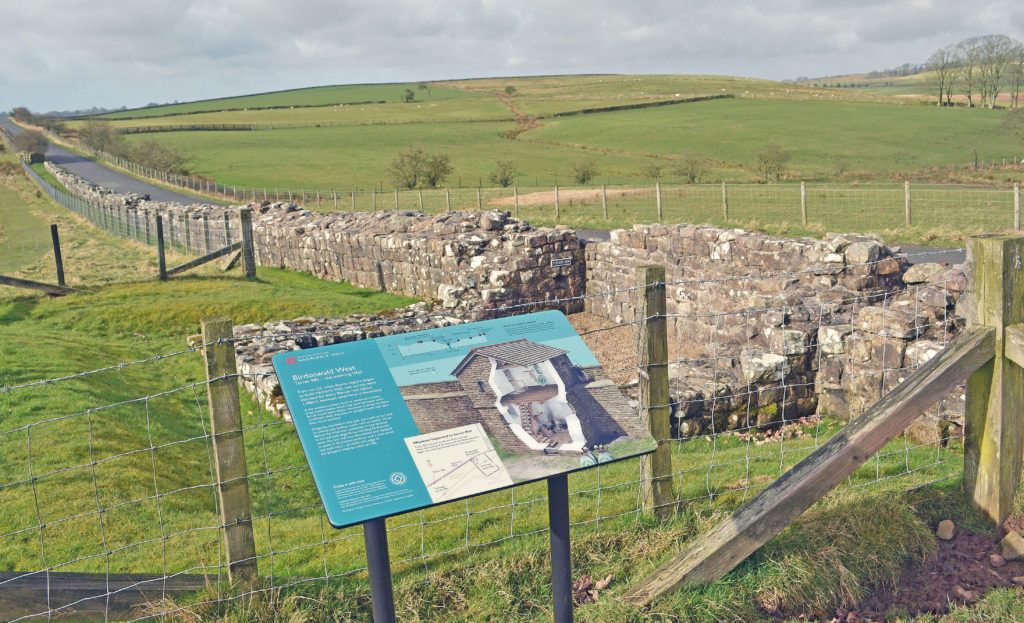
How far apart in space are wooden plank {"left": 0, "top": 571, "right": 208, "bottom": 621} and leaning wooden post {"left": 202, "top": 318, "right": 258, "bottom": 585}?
0.97ft

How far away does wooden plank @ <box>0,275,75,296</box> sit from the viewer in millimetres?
18598

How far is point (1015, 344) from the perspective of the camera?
18.5 ft

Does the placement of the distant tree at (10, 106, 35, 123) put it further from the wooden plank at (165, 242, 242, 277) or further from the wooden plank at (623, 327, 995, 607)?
the wooden plank at (623, 327, 995, 607)

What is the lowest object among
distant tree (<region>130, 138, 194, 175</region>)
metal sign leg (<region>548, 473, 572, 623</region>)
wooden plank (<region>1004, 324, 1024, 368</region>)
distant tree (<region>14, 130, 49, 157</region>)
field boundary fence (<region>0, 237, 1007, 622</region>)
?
field boundary fence (<region>0, 237, 1007, 622</region>)

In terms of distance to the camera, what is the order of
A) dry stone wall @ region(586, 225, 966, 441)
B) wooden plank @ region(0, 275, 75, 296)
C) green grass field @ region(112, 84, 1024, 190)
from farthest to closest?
green grass field @ region(112, 84, 1024, 190), wooden plank @ region(0, 275, 75, 296), dry stone wall @ region(586, 225, 966, 441)

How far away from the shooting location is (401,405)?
4375mm

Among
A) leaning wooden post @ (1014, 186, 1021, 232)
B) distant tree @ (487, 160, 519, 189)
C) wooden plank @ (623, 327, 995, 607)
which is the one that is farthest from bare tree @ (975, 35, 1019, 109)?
wooden plank @ (623, 327, 995, 607)

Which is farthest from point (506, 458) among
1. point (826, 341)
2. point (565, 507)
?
point (826, 341)

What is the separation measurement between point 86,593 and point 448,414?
2.52 m

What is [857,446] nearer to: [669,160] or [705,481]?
[705,481]

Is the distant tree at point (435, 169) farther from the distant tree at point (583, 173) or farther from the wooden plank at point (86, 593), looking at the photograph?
the wooden plank at point (86, 593)

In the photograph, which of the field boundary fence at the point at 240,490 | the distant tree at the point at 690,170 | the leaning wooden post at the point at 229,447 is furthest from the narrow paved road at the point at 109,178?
the leaning wooden post at the point at 229,447

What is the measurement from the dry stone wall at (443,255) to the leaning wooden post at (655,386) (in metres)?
8.41

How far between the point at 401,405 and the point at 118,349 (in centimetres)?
1262
